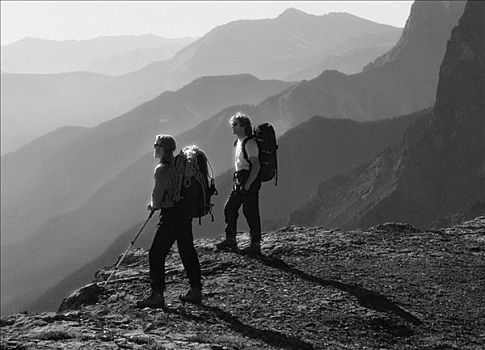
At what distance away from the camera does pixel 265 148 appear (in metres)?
10.5

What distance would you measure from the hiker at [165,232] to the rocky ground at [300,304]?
10.4 inches

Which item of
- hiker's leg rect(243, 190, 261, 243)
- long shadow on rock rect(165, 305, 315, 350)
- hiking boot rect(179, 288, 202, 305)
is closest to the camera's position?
long shadow on rock rect(165, 305, 315, 350)

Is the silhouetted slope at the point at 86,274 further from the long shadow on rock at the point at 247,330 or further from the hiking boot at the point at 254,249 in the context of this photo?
the long shadow on rock at the point at 247,330

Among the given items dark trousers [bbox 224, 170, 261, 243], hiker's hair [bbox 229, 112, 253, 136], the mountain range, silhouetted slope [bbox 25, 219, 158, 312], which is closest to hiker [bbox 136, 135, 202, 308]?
hiker's hair [bbox 229, 112, 253, 136]

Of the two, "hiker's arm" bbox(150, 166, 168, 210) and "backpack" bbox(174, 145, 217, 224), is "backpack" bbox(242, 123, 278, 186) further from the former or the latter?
"hiker's arm" bbox(150, 166, 168, 210)

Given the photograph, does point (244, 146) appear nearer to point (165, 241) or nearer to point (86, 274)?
point (165, 241)

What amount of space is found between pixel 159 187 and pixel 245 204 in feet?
8.67

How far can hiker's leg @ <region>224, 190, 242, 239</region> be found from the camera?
36.6 ft

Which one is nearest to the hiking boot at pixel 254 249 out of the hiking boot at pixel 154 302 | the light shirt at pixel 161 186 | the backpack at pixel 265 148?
the backpack at pixel 265 148

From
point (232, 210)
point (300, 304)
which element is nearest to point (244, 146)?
point (232, 210)

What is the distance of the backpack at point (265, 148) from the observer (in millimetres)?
10422

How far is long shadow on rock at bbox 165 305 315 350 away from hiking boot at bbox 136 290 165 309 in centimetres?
18

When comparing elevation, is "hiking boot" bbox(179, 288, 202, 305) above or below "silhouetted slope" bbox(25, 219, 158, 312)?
above

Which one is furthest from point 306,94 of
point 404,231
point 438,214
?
point 404,231
